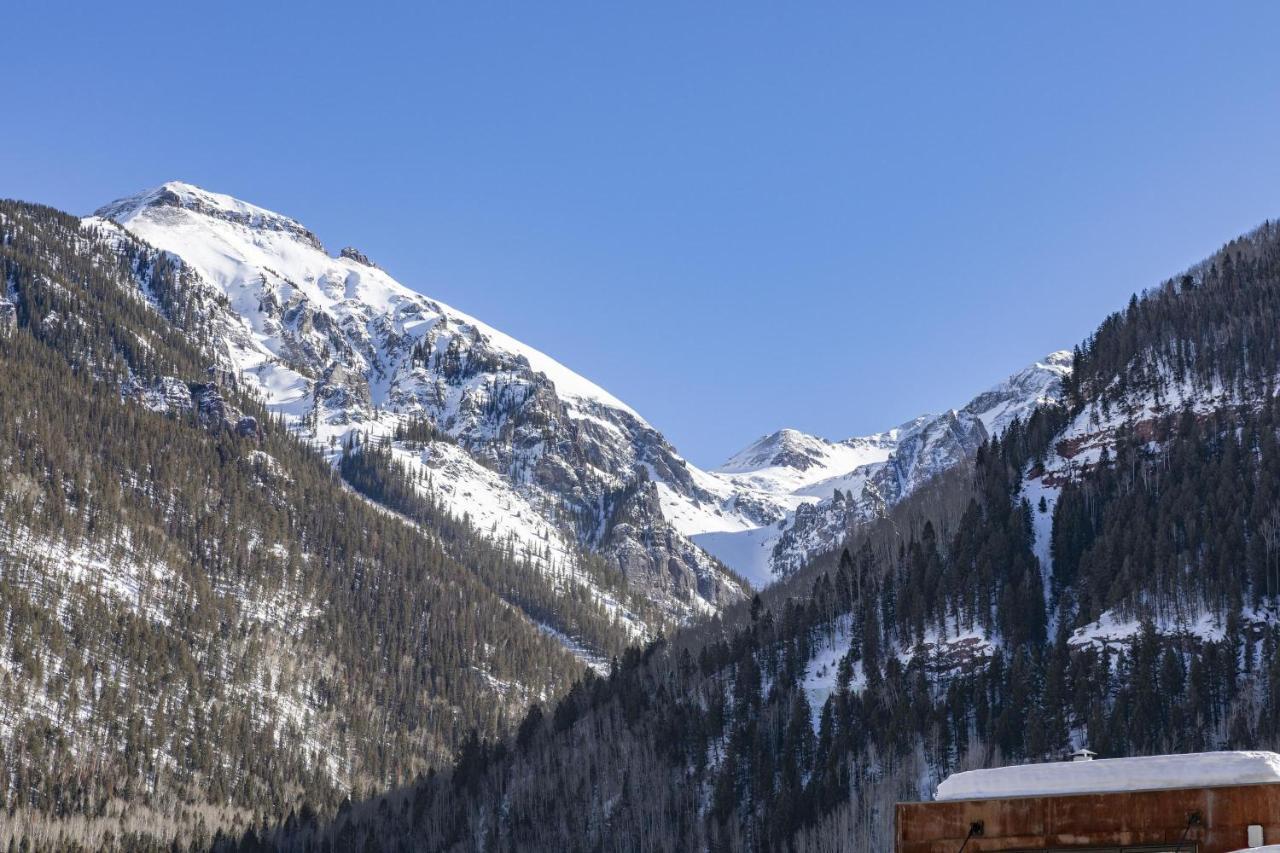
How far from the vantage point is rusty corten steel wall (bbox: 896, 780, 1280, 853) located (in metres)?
52.9

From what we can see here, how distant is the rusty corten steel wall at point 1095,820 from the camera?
174ft

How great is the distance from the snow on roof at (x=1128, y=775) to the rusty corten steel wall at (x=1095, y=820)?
263 mm

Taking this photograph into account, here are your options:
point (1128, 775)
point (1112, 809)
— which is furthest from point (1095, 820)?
point (1128, 775)

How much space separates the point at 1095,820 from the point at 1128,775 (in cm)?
194

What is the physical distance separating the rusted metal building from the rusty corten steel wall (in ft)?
0.11

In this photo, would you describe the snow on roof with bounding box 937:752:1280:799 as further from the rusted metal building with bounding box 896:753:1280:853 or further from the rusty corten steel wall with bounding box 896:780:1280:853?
the rusty corten steel wall with bounding box 896:780:1280:853

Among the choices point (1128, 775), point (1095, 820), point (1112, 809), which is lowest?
point (1095, 820)

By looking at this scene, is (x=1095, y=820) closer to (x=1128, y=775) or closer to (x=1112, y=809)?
(x=1112, y=809)

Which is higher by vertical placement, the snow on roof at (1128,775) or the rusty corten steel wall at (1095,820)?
the snow on roof at (1128,775)

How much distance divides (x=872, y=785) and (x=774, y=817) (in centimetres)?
1318

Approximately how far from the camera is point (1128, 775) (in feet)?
177

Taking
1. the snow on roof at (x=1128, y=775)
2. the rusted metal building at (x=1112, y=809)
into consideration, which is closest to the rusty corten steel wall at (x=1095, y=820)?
the rusted metal building at (x=1112, y=809)

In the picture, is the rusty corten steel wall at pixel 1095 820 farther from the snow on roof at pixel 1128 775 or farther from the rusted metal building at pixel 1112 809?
the snow on roof at pixel 1128 775

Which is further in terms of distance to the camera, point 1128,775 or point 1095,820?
point 1095,820
